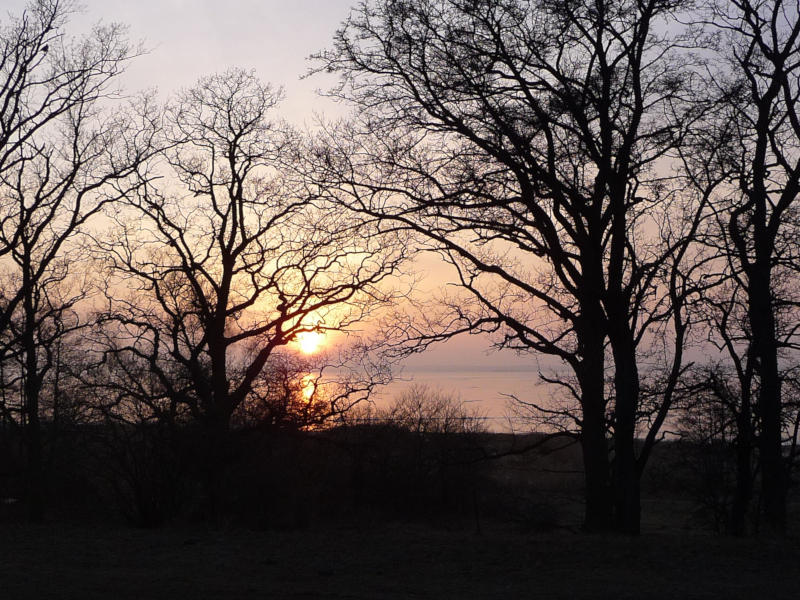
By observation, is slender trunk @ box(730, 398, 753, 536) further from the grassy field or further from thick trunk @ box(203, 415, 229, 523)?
thick trunk @ box(203, 415, 229, 523)

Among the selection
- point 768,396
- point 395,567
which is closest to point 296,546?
point 395,567

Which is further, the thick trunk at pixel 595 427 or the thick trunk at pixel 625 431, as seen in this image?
the thick trunk at pixel 595 427

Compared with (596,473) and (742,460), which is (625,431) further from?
(742,460)

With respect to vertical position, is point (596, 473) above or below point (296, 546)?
above

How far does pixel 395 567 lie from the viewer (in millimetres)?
10648

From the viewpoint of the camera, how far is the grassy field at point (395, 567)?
914 cm

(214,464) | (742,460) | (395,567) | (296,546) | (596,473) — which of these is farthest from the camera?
(742,460)

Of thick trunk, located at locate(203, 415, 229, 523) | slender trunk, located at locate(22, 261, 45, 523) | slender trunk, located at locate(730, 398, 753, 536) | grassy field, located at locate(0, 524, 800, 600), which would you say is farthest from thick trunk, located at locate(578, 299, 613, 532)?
slender trunk, located at locate(22, 261, 45, 523)

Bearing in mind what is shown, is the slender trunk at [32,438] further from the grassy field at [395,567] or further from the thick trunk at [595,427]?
the thick trunk at [595,427]

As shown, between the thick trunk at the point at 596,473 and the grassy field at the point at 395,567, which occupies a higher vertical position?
the thick trunk at the point at 596,473

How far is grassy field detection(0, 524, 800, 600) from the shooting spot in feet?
30.0

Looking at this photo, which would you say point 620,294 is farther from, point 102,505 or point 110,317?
point 110,317

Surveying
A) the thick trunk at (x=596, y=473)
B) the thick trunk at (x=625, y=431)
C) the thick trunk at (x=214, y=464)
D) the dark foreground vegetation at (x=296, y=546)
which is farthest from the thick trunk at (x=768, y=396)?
the thick trunk at (x=214, y=464)

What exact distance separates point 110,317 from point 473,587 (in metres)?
18.5
